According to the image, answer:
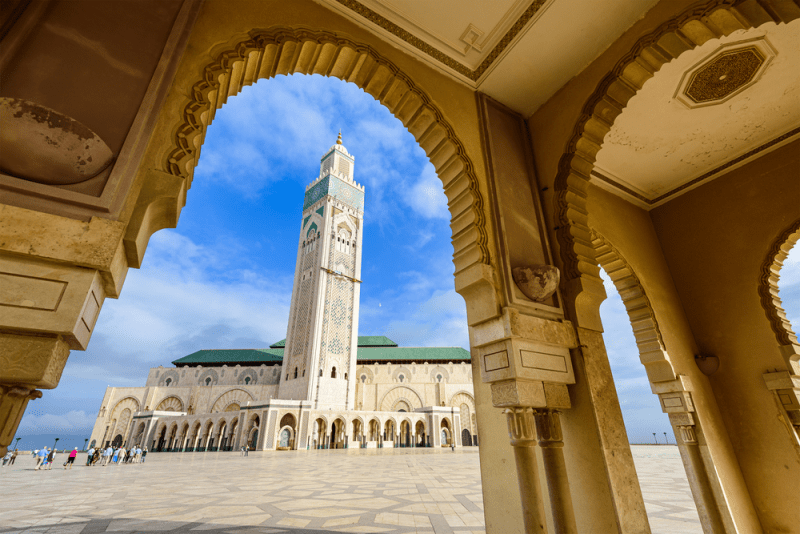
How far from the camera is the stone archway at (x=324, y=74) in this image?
1546 millimetres

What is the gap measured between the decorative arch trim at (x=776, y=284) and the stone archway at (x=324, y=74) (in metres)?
3.25

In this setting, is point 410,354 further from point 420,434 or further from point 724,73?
point 724,73

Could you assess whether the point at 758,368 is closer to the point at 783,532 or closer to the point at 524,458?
the point at 783,532

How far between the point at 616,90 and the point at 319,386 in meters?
22.2

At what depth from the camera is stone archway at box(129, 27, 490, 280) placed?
155 cm

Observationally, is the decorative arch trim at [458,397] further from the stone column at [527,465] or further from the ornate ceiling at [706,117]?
the stone column at [527,465]

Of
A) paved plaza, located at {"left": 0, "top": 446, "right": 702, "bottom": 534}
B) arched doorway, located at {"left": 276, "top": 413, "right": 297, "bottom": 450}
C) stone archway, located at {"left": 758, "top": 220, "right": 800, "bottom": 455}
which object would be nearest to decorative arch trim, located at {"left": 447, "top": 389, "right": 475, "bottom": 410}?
arched doorway, located at {"left": 276, "top": 413, "right": 297, "bottom": 450}

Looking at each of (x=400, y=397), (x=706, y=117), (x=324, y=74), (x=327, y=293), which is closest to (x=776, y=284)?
(x=706, y=117)

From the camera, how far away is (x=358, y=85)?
2.64 metres

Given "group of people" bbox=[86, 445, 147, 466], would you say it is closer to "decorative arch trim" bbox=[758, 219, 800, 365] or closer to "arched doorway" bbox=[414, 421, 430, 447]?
"decorative arch trim" bbox=[758, 219, 800, 365]

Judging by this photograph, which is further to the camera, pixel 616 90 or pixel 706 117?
pixel 706 117

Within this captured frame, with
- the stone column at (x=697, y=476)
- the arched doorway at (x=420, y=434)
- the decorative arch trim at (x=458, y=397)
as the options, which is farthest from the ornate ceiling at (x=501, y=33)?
the decorative arch trim at (x=458, y=397)

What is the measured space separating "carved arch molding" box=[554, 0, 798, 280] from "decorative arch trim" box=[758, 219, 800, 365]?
231 centimetres

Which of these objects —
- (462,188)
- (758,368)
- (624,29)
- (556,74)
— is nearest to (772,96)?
(624,29)
